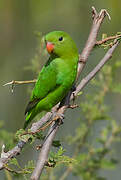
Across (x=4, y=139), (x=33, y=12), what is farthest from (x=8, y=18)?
(x=4, y=139)

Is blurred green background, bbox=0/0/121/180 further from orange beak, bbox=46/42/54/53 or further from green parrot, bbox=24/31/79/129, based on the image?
orange beak, bbox=46/42/54/53

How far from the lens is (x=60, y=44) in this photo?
171cm

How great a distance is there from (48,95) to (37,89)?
0.24 ft

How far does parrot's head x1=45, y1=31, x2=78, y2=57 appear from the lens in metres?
1.65

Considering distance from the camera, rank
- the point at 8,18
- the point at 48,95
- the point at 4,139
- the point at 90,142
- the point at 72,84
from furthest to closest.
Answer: the point at 8,18, the point at 90,142, the point at 4,139, the point at 48,95, the point at 72,84

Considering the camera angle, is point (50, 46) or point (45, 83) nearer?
point (50, 46)

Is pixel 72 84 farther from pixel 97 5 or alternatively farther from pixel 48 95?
pixel 97 5

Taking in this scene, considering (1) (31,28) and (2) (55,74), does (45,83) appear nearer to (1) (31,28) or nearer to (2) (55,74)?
(2) (55,74)

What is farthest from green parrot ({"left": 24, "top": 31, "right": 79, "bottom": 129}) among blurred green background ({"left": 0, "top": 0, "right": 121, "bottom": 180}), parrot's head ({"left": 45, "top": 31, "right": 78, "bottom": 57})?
blurred green background ({"left": 0, "top": 0, "right": 121, "bottom": 180})

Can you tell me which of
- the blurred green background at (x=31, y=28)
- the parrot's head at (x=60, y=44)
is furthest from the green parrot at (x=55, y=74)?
the blurred green background at (x=31, y=28)

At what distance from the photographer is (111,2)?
341 centimetres

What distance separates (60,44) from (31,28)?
2256 millimetres

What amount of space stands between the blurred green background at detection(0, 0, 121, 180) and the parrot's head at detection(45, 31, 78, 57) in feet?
4.64

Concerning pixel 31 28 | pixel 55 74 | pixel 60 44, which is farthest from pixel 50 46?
pixel 31 28
